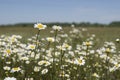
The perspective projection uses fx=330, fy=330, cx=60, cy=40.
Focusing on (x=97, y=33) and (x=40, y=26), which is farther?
(x=97, y=33)

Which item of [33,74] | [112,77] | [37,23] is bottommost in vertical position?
[112,77]

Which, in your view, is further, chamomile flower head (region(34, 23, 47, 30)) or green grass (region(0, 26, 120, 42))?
green grass (region(0, 26, 120, 42))

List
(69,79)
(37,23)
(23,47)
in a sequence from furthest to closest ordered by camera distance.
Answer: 1. (23,47)
2. (69,79)
3. (37,23)

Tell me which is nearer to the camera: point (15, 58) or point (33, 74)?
point (33, 74)

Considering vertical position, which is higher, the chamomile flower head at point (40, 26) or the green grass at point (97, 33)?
the chamomile flower head at point (40, 26)

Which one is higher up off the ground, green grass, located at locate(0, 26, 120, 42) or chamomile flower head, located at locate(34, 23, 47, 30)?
chamomile flower head, located at locate(34, 23, 47, 30)

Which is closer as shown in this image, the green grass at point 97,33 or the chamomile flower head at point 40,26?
the chamomile flower head at point 40,26

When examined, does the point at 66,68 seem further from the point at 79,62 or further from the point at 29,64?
the point at 79,62

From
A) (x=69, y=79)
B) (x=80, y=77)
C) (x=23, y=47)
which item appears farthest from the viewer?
(x=23, y=47)

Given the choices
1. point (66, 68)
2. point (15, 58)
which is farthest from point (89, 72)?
point (15, 58)

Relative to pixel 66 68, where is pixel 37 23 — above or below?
above

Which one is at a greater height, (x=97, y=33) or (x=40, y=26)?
(x=40, y=26)

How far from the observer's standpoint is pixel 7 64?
21.0ft

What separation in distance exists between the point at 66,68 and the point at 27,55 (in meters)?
0.86
